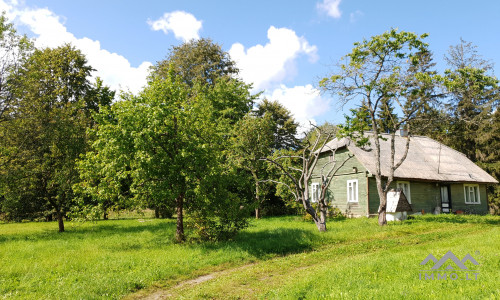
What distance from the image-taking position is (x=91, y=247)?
1407cm

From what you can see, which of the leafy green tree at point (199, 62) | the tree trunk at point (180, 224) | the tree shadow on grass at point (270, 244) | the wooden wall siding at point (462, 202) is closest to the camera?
the tree shadow on grass at point (270, 244)

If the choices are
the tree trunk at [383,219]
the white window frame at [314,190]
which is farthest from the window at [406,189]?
the tree trunk at [383,219]

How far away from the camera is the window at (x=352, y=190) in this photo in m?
25.0

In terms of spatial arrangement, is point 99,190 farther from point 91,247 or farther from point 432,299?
point 432,299

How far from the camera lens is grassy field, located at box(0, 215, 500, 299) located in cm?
724

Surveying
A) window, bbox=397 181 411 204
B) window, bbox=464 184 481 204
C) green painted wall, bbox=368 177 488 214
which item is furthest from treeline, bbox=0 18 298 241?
window, bbox=464 184 481 204

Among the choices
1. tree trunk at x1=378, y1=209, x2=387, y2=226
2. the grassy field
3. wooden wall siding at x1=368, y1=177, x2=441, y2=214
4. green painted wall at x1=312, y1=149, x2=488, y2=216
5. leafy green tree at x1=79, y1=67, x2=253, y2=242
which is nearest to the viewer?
the grassy field

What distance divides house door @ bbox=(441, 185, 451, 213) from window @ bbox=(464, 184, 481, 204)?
229 cm

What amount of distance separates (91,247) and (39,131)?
9573 millimetres

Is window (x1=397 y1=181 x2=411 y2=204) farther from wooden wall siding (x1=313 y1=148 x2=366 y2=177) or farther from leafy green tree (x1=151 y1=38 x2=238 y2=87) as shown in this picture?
leafy green tree (x1=151 y1=38 x2=238 y2=87)

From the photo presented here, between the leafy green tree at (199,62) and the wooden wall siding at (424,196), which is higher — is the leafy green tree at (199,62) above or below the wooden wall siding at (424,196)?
above

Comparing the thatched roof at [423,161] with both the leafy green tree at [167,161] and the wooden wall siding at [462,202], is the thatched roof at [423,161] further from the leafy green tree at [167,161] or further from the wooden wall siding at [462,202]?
the leafy green tree at [167,161]

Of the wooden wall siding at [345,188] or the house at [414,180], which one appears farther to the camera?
the house at [414,180]

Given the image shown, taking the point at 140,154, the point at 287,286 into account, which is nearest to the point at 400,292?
the point at 287,286
